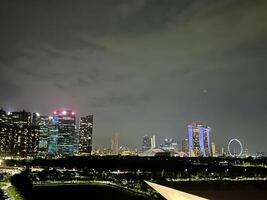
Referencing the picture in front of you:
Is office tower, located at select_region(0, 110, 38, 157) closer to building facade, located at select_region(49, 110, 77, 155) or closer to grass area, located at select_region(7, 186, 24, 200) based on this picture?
building facade, located at select_region(49, 110, 77, 155)

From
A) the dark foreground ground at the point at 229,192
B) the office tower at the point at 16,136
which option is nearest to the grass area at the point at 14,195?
the dark foreground ground at the point at 229,192

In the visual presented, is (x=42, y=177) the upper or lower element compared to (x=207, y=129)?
lower

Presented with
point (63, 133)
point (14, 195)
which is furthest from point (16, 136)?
point (14, 195)

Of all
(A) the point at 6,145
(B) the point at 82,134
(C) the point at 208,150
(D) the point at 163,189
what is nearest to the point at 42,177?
(D) the point at 163,189

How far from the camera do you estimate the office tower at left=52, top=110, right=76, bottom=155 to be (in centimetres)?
11012

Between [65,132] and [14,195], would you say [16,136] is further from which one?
[14,195]

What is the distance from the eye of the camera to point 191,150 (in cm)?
12675

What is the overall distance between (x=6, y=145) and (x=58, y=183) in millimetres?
60589

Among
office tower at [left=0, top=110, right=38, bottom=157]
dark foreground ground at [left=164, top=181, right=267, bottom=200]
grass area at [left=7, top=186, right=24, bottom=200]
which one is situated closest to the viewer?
dark foreground ground at [left=164, top=181, right=267, bottom=200]

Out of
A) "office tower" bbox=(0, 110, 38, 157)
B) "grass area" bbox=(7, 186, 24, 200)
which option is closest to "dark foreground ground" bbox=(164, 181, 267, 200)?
"grass area" bbox=(7, 186, 24, 200)

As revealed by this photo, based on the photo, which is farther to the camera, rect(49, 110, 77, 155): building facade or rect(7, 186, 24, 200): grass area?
rect(49, 110, 77, 155): building facade

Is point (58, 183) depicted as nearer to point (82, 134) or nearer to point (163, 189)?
point (163, 189)

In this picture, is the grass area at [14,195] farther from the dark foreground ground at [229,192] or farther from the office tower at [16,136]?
the office tower at [16,136]

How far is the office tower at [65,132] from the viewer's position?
110m
